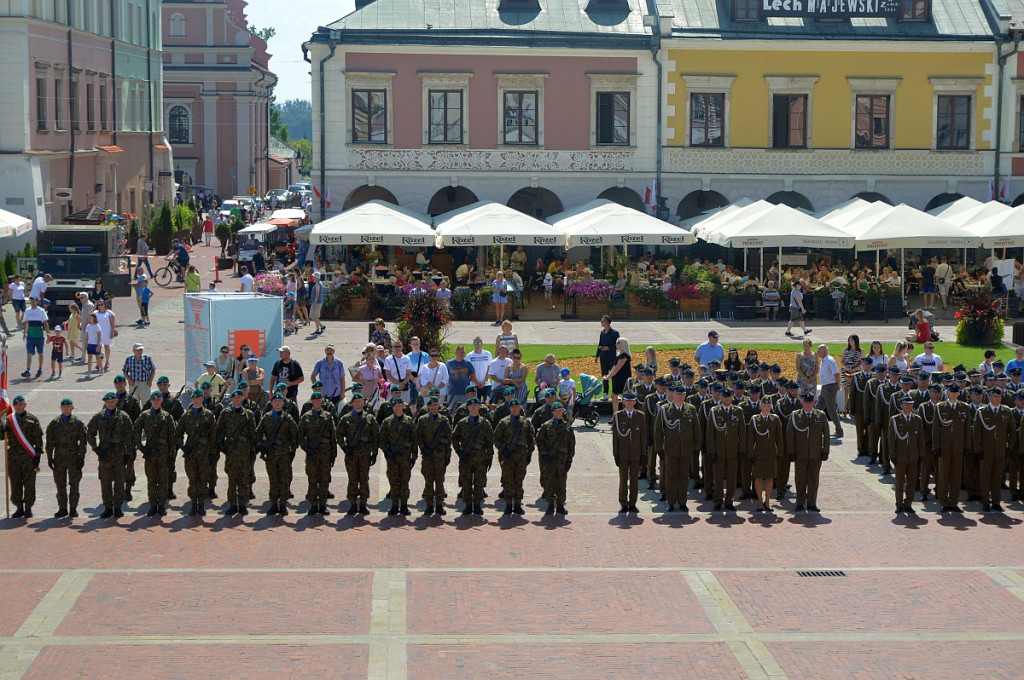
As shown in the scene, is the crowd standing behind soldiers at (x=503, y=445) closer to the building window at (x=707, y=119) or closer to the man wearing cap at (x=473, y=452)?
the man wearing cap at (x=473, y=452)

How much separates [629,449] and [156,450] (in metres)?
5.74

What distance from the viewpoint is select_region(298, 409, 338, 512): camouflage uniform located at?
17.1 meters

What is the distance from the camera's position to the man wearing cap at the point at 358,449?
17.0 metres

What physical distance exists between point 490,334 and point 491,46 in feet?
43.2

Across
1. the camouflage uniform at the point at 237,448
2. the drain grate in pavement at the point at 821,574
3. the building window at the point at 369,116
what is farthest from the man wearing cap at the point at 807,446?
the building window at the point at 369,116

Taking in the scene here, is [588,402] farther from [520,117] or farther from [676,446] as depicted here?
[520,117]

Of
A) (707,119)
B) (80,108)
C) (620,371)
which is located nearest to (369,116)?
(707,119)

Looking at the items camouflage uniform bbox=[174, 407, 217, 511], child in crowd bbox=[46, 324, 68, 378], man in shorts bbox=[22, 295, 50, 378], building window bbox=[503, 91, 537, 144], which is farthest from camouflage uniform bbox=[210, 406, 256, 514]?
building window bbox=[503, 91, 537, 144]

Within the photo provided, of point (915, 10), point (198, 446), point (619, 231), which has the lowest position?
point (198, 446)

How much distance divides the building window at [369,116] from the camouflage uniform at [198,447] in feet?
85.6

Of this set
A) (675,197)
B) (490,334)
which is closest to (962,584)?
(490,334)

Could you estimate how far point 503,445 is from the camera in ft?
56.6

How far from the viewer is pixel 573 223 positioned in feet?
123

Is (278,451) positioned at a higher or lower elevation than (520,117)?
lower
